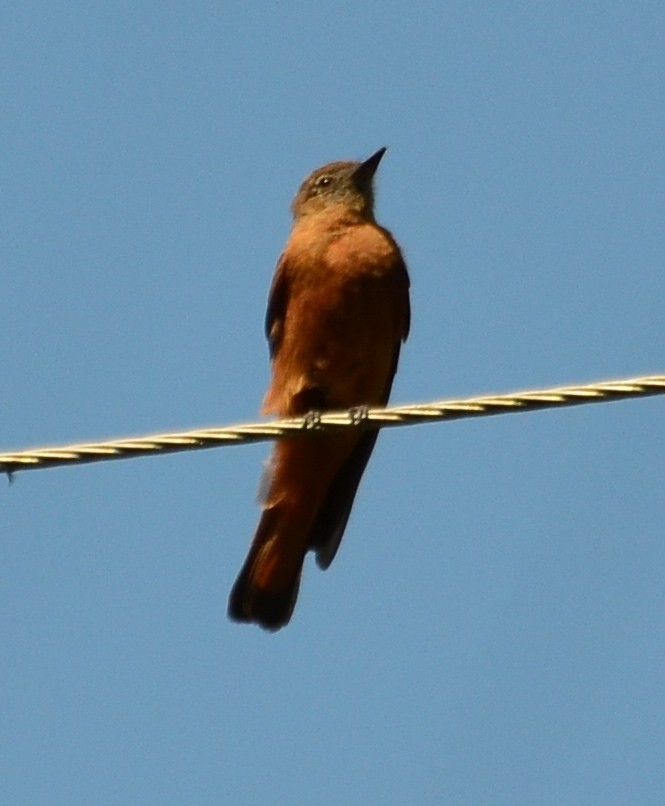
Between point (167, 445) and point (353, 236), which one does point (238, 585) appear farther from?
point (167, 445)

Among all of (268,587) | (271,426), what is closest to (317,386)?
(268,587)

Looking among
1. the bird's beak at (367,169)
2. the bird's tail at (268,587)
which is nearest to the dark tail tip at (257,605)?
the bird's tail at (268,587)

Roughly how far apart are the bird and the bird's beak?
123 cm

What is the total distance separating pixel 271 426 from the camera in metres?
5.75

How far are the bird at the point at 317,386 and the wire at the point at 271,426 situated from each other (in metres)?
2.81

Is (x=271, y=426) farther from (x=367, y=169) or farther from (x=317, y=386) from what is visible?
(x=367, y=169)

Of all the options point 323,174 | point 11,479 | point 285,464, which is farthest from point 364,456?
point 11,479

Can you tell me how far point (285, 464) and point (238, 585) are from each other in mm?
691

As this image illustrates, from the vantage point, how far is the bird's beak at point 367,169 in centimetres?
1017

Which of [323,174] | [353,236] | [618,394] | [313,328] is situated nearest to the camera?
[618,394]

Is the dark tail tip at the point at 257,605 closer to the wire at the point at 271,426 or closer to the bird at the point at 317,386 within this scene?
the bird at the point at 317,386

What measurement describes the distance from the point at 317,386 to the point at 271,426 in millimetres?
2856

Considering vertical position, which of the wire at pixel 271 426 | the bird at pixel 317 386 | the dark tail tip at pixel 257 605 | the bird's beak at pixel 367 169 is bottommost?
the wire at pixel 271 426

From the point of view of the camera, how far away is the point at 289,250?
29.9 ft
